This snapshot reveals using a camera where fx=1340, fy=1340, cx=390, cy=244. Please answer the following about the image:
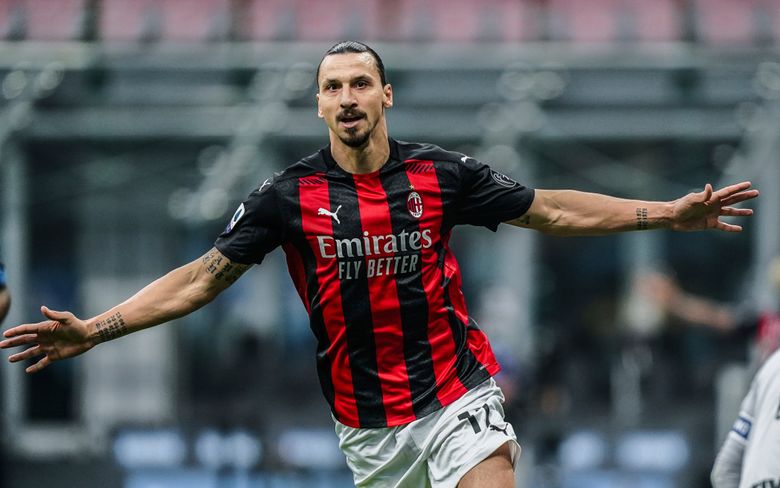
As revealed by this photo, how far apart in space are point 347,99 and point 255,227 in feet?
1.76

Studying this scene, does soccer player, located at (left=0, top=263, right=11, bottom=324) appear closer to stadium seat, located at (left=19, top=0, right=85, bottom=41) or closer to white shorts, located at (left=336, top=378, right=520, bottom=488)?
white shorts, located at (left=336, top=378, right=520, bottom=488)

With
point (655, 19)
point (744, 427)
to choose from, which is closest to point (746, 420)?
point (744, 427)

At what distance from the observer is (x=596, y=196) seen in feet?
15.6

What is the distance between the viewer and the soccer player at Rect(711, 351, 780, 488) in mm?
4438

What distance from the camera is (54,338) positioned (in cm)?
448

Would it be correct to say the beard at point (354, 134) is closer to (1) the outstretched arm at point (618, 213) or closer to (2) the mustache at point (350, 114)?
(2) the mustache at point (350, 114)

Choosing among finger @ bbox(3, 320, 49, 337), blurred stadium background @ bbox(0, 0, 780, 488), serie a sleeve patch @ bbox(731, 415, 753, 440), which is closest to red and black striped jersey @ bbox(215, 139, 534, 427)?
finger @ bbox(3, 320, 49, 337)

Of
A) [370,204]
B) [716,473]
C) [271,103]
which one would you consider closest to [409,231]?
[370,204]

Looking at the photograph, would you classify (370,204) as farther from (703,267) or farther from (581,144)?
(703,267)

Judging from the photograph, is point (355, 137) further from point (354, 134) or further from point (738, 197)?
point (738, 197)

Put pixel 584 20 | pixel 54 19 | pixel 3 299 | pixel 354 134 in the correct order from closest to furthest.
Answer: pixel 354 134
pixel 3 299
pixel 54 19
pixel 584 20

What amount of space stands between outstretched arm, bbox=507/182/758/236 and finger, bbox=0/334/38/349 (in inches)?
66.6

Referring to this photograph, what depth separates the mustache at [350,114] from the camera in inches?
176

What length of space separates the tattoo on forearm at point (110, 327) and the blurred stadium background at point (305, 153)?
5.31 m
